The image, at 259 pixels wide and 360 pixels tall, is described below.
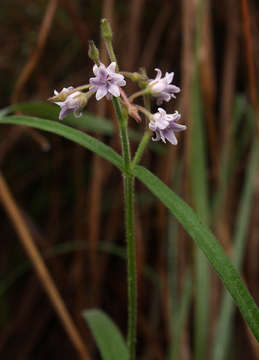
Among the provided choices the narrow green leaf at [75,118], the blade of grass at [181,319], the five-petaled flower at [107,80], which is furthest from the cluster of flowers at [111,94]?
the blade of grass at [181,319]

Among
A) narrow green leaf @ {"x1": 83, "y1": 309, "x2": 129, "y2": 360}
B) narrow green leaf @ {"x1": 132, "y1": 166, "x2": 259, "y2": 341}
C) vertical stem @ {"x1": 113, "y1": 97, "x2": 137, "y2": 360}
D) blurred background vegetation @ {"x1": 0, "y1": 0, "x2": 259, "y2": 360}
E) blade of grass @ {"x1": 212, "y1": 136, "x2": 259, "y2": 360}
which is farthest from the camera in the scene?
blurred background vegetation @ {"x1": 0, "y1": 0, "x2": 259, "y2": 360}

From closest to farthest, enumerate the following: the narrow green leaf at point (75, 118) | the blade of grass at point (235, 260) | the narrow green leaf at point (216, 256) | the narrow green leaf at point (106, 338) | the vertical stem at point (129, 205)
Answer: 1. the narrow green leaf at point (216, 256)
2. the vertical stem at point (129, 205)
3. the narrow green leaf at point (106, 338)
4. the narrow green leaf at point (75, 118)
5. the blade of grass at point (235, 260)

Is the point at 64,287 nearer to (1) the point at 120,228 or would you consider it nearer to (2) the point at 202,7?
(1) the point at 120,228

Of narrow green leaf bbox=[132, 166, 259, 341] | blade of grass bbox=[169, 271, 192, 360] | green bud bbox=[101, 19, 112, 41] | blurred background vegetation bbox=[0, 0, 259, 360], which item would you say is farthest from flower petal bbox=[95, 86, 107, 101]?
blade of grass bbox=[169, 271, 192, 360]

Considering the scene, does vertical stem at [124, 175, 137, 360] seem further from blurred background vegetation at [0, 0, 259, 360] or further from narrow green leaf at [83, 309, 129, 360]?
blurred background vegetation at [0, 0, 259, 360]

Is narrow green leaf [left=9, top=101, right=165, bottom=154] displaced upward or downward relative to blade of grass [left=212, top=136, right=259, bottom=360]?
upward

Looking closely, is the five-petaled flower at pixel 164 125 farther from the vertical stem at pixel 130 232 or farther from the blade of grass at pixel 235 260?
the blade of grass at pixel 235 260

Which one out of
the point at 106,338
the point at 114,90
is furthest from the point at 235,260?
the point at 114,90
